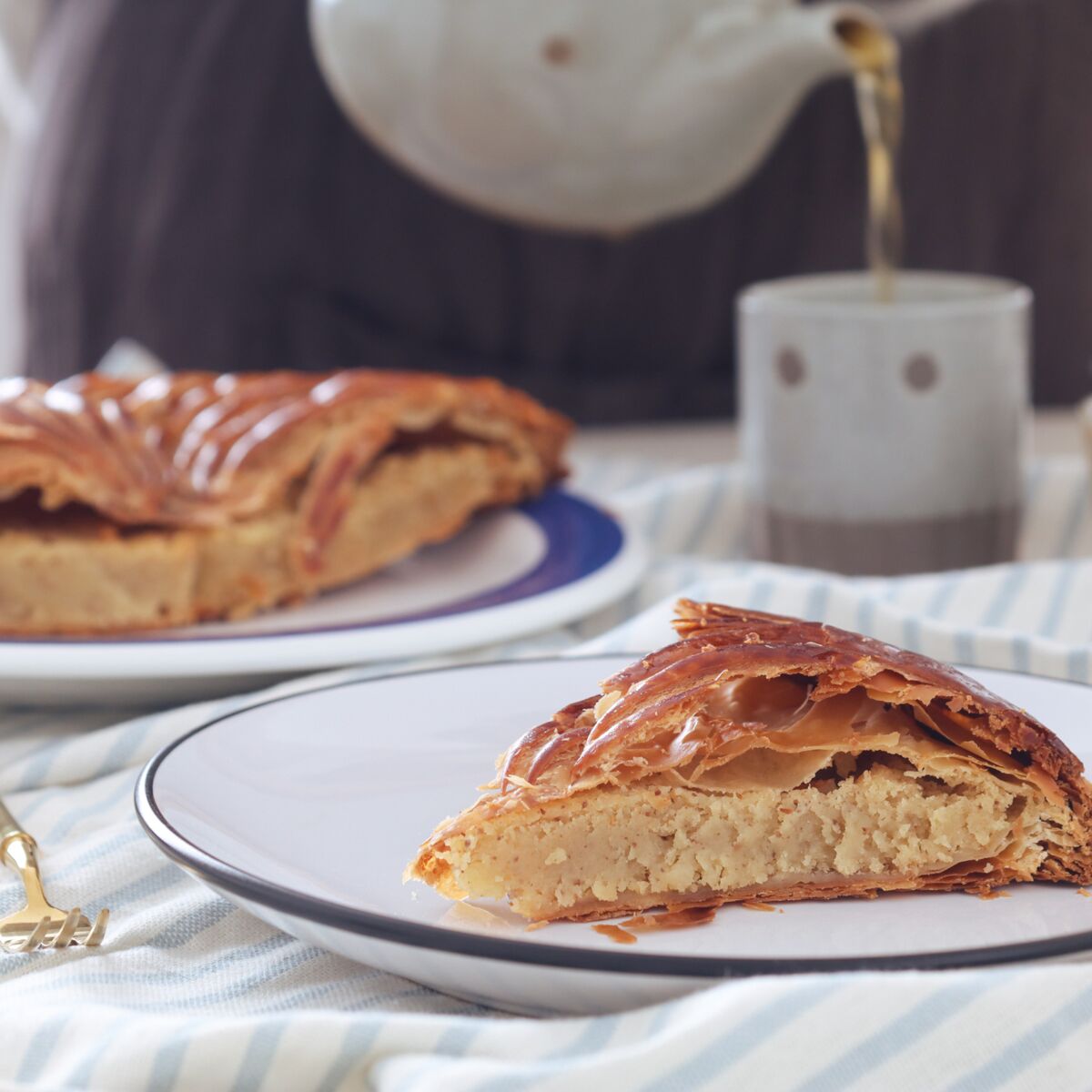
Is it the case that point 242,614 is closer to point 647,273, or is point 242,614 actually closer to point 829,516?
point 829,516

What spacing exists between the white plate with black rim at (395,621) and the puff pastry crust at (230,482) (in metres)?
0.04

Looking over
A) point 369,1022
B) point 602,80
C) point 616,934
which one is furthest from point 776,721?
point 602,80

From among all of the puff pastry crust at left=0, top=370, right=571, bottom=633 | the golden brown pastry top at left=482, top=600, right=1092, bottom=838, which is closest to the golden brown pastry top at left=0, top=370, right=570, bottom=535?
the puff pastry crust at left=0, top=370, right=571, bottom=633

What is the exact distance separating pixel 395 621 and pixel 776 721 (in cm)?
59

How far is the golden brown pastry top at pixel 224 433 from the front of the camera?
1522 mm

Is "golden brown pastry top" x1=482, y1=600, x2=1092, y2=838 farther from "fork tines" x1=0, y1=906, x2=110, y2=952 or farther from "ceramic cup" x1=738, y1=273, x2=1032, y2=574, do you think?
"ceramic cup" x1=738, y1=273, x2=1032, y2=574

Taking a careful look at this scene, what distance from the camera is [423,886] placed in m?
0.92

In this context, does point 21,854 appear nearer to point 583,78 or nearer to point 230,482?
point 230,482

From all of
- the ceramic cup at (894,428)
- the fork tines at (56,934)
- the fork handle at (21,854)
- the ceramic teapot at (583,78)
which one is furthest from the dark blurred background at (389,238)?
the fork tines at (56,934)

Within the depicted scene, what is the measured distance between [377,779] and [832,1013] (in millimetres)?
405

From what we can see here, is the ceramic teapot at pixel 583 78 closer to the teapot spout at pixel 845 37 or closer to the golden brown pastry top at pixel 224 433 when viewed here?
the teapot spout at pixel 845 37

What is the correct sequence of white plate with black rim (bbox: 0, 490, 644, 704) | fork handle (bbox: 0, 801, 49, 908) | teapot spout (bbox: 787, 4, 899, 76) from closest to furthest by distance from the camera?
fork handle (bbox: 0, 801, 49, 908) → white plate with black rim (bbox: 0, 490, 644, 704) → teapot spout (bbox: 787, 4, 899, 76)

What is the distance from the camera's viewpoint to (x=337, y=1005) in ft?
2.80

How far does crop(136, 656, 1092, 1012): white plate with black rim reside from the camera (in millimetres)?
768
